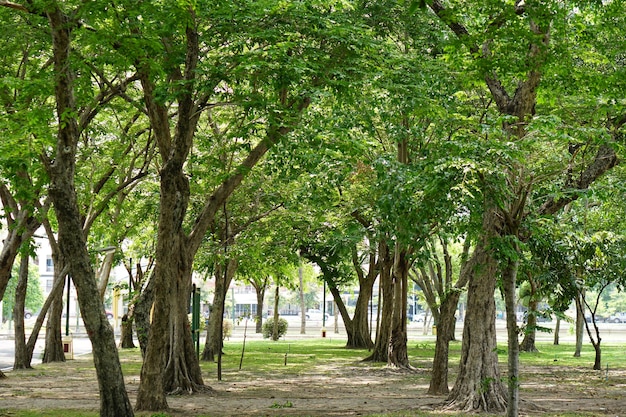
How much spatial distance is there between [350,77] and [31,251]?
34.0 feet

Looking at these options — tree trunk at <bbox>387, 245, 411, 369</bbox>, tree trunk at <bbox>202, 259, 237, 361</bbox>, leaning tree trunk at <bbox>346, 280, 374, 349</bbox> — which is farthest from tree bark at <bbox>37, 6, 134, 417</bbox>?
leaning tree trunk at <bbox>346, 280, 374, 349</bbox>

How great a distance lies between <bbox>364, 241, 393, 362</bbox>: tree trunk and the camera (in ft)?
97.0

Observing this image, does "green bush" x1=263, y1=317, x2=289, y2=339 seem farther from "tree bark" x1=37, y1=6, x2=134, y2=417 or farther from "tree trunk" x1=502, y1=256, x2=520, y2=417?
"tree trunk" x1=502, y1=256, x2=520, y2=417

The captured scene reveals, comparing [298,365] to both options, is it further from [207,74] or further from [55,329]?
[207,74]

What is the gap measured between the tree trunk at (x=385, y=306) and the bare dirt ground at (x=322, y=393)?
3126 mm

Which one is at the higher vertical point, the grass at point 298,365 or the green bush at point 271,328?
the green bush at point 271,328

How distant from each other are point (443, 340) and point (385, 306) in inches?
461

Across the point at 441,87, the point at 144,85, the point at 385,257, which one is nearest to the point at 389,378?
the point at 385,257

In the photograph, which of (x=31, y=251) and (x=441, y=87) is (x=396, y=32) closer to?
(x=441, y=87)

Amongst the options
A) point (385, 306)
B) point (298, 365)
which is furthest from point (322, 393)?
point (385, 306)

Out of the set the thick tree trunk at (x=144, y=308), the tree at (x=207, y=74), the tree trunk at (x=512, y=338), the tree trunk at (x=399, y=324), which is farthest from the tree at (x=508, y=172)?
the tree trunk at (x=399, y=324)

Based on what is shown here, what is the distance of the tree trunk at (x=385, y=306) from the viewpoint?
29.6m

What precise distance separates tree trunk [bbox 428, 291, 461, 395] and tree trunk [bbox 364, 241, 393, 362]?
1110 cm

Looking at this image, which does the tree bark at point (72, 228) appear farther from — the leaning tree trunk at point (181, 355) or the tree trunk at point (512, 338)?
the tree trunk at point (512, 338)
